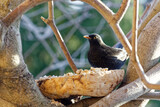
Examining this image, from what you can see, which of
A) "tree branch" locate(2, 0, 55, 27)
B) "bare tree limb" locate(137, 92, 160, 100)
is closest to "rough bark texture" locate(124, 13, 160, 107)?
"bare tree limb" locate(137, 92, 160, 100)

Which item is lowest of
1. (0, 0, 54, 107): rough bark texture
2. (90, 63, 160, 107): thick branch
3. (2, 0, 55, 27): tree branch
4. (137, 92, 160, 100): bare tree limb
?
(137, 92, 160, 100): bare tree limb

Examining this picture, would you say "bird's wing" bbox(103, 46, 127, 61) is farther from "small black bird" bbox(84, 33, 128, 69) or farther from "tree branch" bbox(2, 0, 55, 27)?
"tree branch" bbox(2, 0, 55, 27)

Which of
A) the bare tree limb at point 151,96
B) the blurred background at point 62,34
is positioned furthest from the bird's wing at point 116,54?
the blurred background at point 62,34

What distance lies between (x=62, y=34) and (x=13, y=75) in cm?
504

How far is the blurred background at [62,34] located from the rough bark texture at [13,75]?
453cm


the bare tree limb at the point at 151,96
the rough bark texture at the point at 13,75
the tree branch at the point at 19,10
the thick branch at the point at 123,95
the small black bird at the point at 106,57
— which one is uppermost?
the tree branch at the point at 19,10

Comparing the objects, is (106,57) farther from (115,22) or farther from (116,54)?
(115,22)

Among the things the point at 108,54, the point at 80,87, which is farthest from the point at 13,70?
the point at 108,54

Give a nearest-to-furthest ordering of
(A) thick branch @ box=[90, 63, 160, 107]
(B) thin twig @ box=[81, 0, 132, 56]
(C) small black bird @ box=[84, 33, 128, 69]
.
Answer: (B) thin twig @ box=[81, 0, 132, 56], (A) thick branch @ box=[90, 63, 160, 107], (C) small black bird @ box=[84, 33, 128, 69]

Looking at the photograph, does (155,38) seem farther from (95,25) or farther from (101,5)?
(95,25)

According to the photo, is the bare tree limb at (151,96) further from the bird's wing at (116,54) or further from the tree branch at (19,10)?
the tree branch at (19,10)

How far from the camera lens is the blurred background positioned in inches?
251

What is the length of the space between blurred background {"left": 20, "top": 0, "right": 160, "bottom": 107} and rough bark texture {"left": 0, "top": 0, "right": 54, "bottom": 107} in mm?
4526

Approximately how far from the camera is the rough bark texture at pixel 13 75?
4.86 ft
